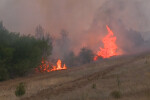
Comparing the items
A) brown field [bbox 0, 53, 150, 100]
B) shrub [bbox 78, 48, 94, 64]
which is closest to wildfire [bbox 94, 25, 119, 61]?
shrub [bbox 78, 48, 94, 64]

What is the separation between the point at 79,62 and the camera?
50188 mm

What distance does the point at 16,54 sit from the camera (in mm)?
31594

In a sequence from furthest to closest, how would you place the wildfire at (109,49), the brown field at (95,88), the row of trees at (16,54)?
the wildfire at (109,49), the row of trees at (16,54), the brown field at (95,88)

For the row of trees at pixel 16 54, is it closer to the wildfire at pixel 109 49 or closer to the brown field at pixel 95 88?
the brown field at pixel 95 88

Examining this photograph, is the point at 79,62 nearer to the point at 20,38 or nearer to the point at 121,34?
the point at 121,34

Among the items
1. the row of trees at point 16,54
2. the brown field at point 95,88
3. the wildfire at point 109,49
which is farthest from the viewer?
the wildfire at point 109,49

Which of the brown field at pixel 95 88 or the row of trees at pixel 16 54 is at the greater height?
the row of trees at pixel 16 54

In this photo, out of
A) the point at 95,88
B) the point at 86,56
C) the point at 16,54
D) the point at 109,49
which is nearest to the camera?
the point at 95,88

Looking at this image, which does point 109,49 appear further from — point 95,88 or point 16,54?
point 95,88

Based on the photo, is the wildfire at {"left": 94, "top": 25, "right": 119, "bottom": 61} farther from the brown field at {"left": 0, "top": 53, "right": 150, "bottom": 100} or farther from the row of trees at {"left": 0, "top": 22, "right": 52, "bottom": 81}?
the brown field at {"left": 0, "top": 53, "right": 150, "bottom": 100}

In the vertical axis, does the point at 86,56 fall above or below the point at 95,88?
above

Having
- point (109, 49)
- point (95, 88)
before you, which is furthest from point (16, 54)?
point (109, 49)

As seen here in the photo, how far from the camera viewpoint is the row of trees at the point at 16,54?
94.4 ft

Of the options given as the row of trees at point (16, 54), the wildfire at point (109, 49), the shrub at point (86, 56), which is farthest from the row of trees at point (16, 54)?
the wildfire at point (109, 49)
